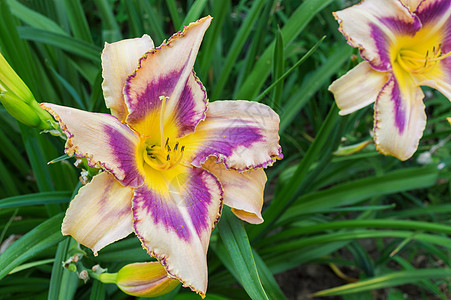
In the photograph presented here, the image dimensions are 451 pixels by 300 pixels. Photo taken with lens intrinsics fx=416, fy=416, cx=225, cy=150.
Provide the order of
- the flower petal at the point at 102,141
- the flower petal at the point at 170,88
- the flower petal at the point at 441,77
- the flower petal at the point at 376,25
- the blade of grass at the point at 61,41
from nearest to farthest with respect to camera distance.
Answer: the flower petal at the point at 102,141 → the flower petal at the point at 170,88 → the flower petal at the point at 376,25 → the flower petal at the point at 441,77 → the blade of grass at the point at 61,41

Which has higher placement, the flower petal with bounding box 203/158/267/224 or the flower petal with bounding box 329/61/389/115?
the flower petal with bounding box 329/61/389/115

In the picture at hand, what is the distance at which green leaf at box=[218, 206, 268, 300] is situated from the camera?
75cm

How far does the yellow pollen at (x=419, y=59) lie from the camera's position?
3.31ft

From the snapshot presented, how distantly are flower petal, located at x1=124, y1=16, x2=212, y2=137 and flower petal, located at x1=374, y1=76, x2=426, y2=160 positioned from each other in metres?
0.40

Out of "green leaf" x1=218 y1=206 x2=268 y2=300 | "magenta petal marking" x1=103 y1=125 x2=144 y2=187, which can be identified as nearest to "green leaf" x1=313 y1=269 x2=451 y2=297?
"green leaf" x1=218 y1=206 x2=268 y2=300

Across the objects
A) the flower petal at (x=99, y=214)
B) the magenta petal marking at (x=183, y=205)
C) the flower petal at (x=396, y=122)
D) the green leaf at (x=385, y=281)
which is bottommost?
the green leaf at (x=385, y=281)

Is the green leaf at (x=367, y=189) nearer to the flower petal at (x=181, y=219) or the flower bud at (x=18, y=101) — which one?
the flower petal at (x=181, y=219)

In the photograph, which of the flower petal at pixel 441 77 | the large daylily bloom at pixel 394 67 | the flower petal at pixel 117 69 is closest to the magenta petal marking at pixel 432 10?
the large daylily bloom at pixel 394 67

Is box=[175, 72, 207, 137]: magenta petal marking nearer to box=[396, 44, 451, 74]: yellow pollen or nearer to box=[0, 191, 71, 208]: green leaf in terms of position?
box=[0, 191, 71, 208]: green leaf

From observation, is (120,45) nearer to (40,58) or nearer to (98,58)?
(98,58)

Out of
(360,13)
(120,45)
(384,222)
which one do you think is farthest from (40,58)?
(384,222)

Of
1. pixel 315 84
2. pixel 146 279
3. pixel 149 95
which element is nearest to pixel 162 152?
pixel 149 95

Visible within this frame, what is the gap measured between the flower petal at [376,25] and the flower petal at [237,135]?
0.27m

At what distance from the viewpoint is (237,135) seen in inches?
31.6
